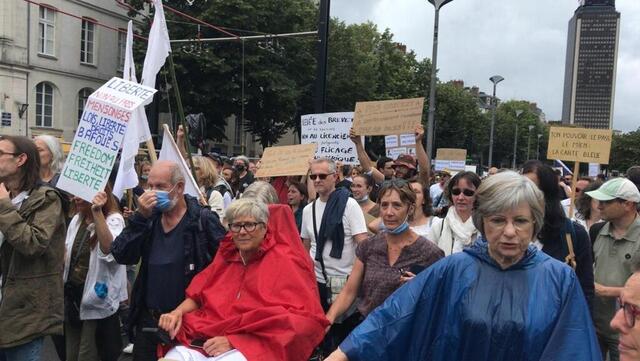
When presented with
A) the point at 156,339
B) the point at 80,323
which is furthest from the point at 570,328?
the point at 80,323

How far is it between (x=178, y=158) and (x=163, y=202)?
121 cm

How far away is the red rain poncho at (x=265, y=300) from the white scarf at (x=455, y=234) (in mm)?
1241

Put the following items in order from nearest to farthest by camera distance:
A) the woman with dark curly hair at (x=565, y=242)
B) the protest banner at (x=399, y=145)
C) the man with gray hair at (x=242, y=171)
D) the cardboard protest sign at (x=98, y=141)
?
the woman with dark curly hair at (x=565, y=242)
the cardboard protest sign at (x=98, y=141)
the man with gray hair at (x=242, y=171)
the protest banner at (x=399, y=145)

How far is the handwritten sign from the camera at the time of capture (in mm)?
7230

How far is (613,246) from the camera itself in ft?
15.0

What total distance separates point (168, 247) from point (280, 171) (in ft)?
10.7

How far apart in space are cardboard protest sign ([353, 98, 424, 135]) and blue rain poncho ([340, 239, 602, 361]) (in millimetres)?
5274

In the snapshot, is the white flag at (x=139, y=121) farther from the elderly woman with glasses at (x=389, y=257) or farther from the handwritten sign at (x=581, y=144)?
the handwritten sign at (x=581, y=144)

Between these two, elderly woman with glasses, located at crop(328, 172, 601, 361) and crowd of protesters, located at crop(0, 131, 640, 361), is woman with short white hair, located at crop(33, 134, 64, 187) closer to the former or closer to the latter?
crowd of protesters, located at crop(0, 131, 640, 361)

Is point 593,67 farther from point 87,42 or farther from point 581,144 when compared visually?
point 581,144

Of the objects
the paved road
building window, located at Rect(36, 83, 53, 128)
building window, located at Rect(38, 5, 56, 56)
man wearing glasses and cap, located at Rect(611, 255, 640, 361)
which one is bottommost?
the paved road

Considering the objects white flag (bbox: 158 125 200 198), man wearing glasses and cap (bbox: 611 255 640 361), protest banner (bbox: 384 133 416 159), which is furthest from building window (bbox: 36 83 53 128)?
man wearing glasses and cap (bbox: 611 255 640 361)

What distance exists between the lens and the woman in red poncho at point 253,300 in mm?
3137

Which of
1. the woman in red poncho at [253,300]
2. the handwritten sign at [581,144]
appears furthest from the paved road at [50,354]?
the handwritten sign at [581,144]
